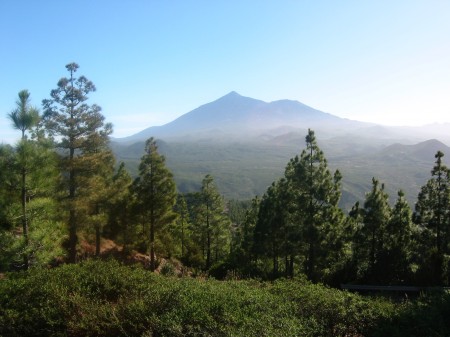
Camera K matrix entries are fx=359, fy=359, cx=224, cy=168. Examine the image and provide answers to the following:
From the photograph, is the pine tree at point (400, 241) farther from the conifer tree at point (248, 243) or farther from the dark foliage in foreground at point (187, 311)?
the dark foliage in foreground at point (187, 311)

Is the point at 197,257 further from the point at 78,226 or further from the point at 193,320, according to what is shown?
the point at 193,320

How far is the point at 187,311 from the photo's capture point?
25.1 feet

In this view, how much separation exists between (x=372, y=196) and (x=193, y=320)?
19092 millimetres

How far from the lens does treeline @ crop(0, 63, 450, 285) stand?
14.1m

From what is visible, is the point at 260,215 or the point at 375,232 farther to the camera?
the point at 260,215

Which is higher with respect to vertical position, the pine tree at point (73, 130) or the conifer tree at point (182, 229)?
the pine tree at point (73, 130)

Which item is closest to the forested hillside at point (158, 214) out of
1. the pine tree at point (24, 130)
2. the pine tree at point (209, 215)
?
the pine tree at point (24, 130)

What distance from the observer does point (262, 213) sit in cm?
2748

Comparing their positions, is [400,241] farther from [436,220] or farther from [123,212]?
[123,212]

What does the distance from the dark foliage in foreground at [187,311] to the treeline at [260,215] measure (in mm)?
5049

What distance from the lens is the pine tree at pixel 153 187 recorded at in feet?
81.1

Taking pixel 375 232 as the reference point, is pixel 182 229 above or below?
below

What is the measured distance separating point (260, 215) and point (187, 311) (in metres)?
20.6

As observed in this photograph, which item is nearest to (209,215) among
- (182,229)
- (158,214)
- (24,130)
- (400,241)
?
(182,229)
